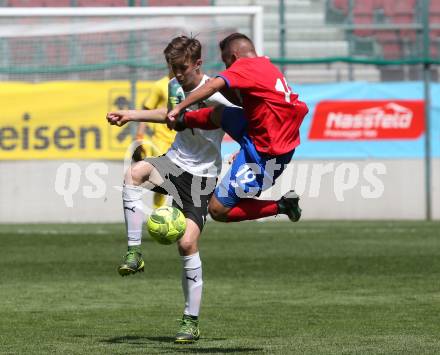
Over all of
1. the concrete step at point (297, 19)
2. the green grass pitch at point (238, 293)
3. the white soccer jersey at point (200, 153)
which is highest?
the concrete step at point (297, 19)

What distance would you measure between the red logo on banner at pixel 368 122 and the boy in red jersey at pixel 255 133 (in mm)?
12072

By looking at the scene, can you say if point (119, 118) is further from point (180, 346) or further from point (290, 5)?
point (290, 5)

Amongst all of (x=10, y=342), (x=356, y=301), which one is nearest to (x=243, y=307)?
(x=356, y=301)

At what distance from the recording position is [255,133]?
7664mm

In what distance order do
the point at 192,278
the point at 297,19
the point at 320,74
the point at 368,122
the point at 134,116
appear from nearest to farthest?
the point at 134,116
the point at 192,278
the point at 368,122
the point at 320,74
the point at 297,19

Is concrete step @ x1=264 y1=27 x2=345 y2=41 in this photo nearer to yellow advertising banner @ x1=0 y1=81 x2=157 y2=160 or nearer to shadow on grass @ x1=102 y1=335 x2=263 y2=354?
yellow advertising banner @ x1=0 y1=81 x2=157 y2=160

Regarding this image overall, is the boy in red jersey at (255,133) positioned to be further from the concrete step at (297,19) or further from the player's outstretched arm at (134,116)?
the concrete step at (297,19)

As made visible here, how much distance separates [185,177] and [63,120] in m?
11.4

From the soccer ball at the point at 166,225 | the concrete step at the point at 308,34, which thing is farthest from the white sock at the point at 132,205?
the concrete step at the point at 308,34

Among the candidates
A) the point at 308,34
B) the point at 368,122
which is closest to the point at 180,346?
the point at 368,122

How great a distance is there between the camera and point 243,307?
9617mm

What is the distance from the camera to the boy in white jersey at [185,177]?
7.70 metres

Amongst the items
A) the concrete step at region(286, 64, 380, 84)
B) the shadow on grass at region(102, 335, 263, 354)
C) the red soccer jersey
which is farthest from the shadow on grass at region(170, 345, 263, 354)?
the concrete step at region(286, 64, 380, 84)

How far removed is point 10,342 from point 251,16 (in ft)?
38.5
